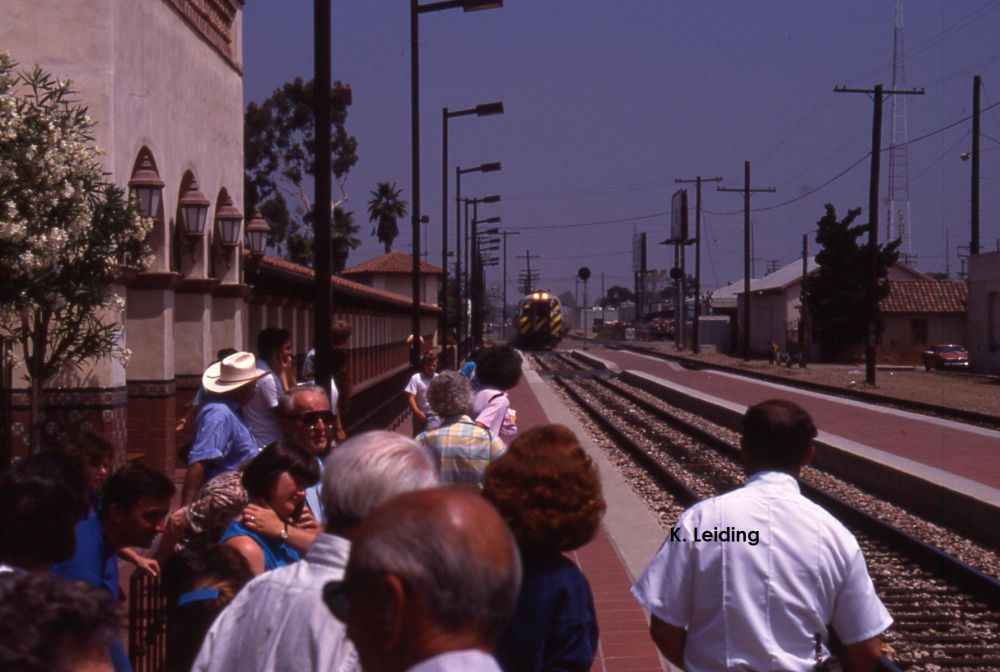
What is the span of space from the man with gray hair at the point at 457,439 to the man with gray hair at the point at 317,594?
276 cm

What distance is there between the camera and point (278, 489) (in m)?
4.41

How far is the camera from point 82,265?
9992 millimetres

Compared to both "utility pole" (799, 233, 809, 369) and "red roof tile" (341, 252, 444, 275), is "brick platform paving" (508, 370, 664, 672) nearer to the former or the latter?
"utility pole" (799, 233, 809, 369)

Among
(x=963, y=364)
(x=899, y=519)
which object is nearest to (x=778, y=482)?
(x=899, y=519)

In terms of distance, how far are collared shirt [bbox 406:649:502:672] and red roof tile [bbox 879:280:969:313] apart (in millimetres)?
70906

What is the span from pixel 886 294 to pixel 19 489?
66.9m

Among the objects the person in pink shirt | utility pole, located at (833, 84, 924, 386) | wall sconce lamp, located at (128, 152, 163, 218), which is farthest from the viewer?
utility pole, located at (833, 84, 924, 386)

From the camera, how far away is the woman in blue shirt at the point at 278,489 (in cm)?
428

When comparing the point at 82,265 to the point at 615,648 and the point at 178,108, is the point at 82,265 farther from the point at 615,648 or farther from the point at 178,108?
the point at 178,108

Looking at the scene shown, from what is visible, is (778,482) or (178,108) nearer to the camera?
(778,482)

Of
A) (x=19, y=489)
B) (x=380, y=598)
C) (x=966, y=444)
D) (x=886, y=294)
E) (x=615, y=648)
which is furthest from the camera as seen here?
(x=886, y=294)

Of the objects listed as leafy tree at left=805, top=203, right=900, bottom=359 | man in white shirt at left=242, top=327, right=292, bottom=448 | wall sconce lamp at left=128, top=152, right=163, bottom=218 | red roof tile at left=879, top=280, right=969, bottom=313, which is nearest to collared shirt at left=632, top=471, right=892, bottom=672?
man in white shirt at left=242, top=327, right=292, bottom=448

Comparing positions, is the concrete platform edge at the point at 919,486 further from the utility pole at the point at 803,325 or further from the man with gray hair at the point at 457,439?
the utility pole at the point at 803,325

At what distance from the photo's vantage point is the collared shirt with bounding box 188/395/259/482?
6.54 m
